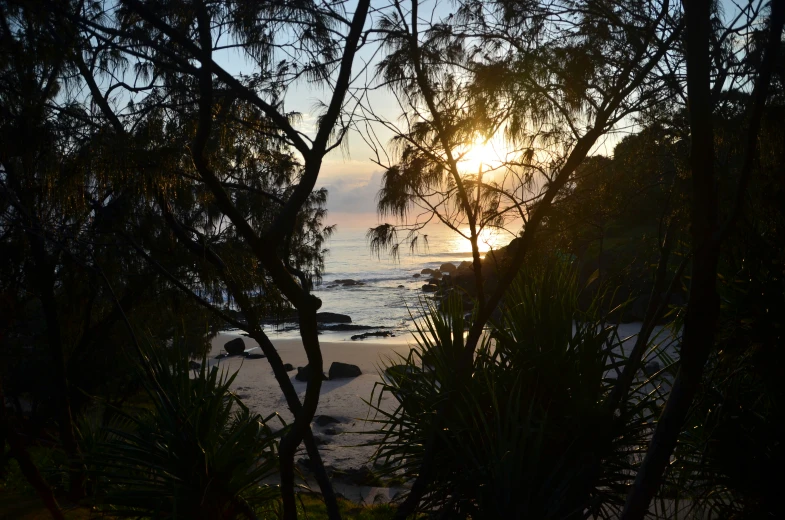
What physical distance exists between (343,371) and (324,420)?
423cm

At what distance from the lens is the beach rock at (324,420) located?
12822mm

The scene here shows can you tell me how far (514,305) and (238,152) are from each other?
9.96 ft

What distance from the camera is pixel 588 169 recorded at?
210 inches

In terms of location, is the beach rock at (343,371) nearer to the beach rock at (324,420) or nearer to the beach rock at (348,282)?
the beach rock at (324,420)

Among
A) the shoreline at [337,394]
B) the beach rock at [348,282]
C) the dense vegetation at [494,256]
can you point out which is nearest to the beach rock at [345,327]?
the shoreline at [337,394]

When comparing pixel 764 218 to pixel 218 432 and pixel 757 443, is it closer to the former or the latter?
pixel 757 443

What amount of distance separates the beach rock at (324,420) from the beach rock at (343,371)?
149 inches

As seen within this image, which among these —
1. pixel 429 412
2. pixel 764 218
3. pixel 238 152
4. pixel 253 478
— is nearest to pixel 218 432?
pixel 253 478

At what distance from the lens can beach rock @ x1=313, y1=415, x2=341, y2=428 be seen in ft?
42.1

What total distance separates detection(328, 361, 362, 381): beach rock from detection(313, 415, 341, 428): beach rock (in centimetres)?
379

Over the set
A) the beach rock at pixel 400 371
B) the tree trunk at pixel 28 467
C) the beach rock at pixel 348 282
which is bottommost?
the tree trunk at pixel 28 467

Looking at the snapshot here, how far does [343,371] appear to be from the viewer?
17156mm

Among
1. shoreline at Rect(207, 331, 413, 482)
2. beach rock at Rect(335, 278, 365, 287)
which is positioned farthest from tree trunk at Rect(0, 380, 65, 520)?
beach rock at Rect(335, 278, 365, 287)

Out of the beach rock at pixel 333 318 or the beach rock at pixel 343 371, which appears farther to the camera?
the beach rock at pixel 333 318
